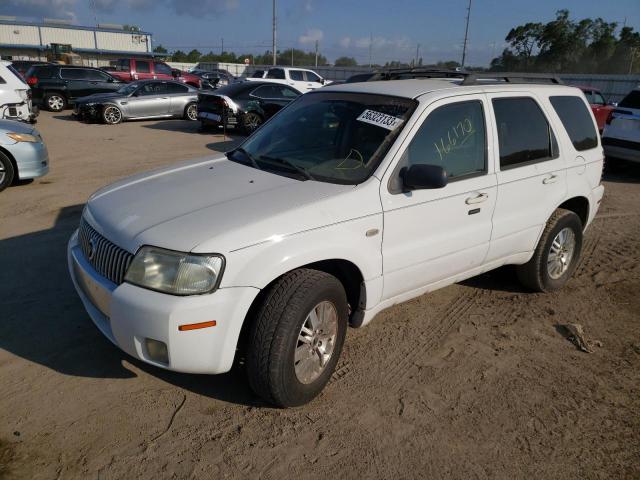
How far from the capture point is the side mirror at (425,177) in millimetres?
3111

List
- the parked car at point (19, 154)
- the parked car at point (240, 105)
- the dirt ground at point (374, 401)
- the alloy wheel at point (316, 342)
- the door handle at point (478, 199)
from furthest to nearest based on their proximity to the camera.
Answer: the parked car at point (240, 105) → the parked car at point (19, 154) → the door handle at point (478, 199) → the alloy wheel at point (316, 342) → the dirt ground at point (374, 401)

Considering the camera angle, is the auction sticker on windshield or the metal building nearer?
the auction sticker on windshield

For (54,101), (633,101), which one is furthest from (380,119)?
(54,101)

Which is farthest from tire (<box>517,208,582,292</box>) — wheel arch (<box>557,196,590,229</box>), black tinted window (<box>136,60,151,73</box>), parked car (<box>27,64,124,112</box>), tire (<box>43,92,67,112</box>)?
black tinted window (<box>136,60,151,73</box>)

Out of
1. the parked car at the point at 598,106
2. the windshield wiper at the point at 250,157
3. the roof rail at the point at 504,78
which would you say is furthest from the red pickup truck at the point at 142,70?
the roof rail at the point at 504,78

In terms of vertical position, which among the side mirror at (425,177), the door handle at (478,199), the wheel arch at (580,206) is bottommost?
the wheel arch at (580,206)

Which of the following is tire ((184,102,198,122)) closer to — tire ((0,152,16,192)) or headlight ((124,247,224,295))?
tire ((0,152,16,192))

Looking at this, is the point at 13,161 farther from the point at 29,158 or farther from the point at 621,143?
the point at 621,143

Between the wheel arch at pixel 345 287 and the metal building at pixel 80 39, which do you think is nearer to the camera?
the wheel arch at pixel 345 287

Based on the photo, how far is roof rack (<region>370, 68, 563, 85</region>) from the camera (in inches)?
166

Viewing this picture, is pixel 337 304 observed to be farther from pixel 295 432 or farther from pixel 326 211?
pixel 295 432

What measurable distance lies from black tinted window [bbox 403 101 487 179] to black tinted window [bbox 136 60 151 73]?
23617mm

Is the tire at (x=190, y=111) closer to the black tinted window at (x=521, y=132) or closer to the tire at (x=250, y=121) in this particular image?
the tire at (x=250, y=121)

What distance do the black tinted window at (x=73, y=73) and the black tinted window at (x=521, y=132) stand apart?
63.1 feet
